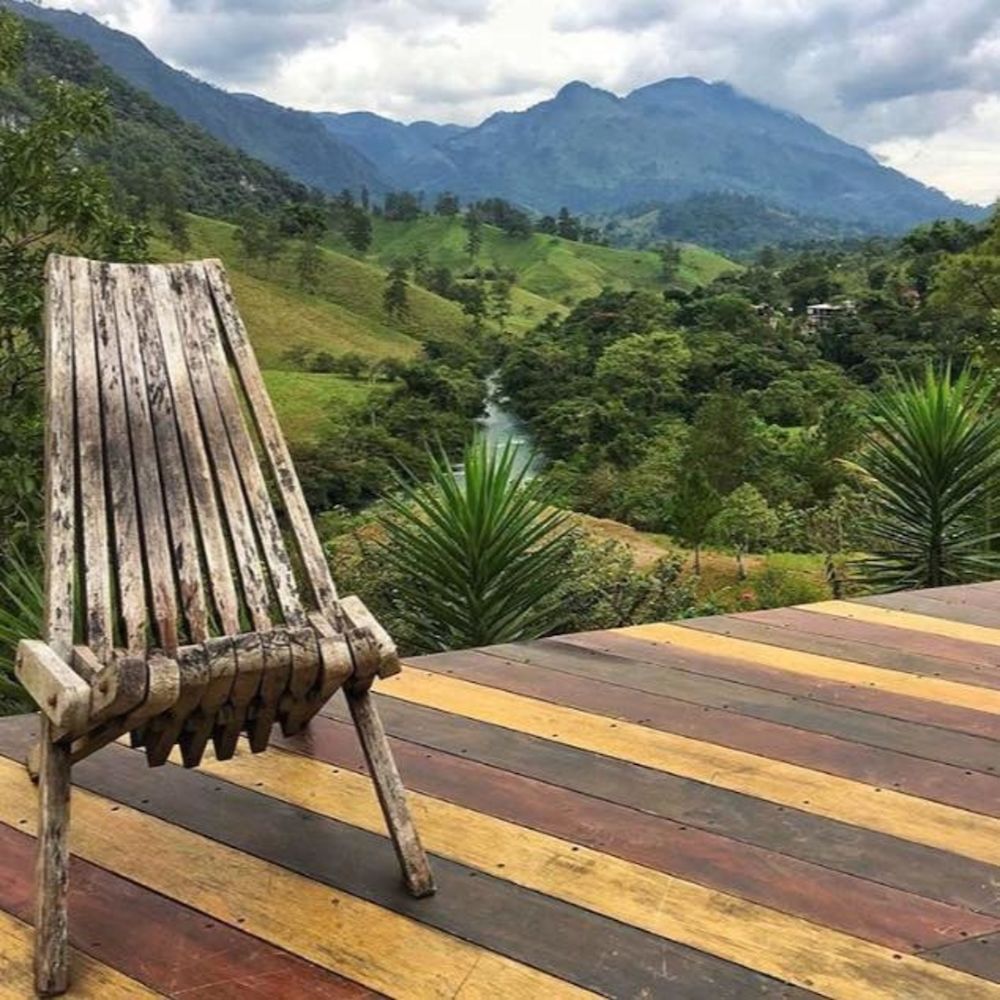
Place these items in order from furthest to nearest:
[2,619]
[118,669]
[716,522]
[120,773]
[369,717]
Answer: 1. [716,522]
2. [2,619]
3. [120,773]
4. [369,717]
5. [118,669]

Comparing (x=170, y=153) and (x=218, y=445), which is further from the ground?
(x=170, y=153)

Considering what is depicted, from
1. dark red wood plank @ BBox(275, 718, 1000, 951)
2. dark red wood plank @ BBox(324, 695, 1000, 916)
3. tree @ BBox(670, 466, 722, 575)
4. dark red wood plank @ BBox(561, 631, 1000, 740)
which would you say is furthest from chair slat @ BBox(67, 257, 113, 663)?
tree @ BBox(670, 466, 722, 575)

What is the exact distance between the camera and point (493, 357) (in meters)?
49.8

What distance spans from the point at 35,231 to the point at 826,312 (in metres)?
47.6

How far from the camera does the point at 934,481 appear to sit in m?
4.21

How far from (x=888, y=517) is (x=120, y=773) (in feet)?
10.9

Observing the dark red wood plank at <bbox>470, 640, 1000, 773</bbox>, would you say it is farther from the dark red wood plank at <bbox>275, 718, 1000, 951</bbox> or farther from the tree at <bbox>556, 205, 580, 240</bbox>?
the tree at <bbox>556, 205, 580, 240</bbox>

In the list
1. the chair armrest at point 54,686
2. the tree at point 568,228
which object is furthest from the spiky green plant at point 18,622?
the tree at point 568,228

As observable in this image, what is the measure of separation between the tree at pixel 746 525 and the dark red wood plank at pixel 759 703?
12.3m

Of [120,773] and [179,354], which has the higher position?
[179,354]

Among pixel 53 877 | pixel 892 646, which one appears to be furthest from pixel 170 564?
pixel 892 646

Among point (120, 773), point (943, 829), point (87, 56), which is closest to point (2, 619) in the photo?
point (120, 773)

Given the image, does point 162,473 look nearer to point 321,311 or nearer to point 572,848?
point 572,848

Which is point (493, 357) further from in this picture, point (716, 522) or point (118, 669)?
point (118, 669)
